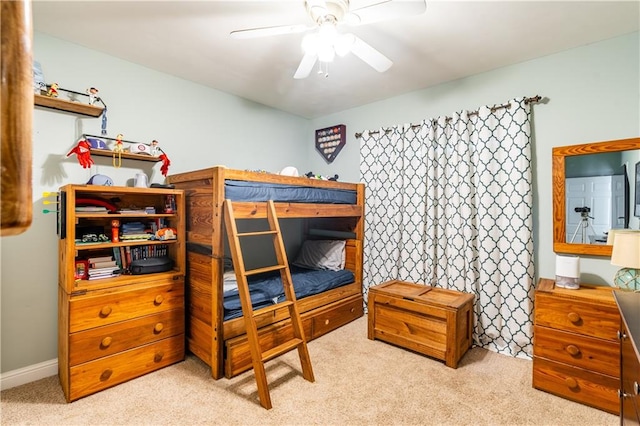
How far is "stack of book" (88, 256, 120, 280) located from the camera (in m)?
2.30

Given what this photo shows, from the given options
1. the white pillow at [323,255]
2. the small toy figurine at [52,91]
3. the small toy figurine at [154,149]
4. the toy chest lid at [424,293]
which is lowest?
the toy chest lid at [424,293]

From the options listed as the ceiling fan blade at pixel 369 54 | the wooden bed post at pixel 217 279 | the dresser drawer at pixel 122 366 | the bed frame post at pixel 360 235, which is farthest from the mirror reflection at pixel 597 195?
the dresser drawer at pixel 122 366

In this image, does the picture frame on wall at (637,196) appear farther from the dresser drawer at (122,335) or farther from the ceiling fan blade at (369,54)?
the dresser drawer at (122,335)

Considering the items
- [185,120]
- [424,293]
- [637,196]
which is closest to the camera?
[637,196]

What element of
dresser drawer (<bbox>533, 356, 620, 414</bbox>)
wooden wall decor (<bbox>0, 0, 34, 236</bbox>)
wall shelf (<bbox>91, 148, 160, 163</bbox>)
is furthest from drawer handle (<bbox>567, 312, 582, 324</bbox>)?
wall shelf (<bbox>91, 148, 160, 163</bbox>)

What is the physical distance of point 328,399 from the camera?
2.04 meters

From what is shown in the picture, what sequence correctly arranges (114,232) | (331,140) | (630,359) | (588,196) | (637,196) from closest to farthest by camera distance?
(630,359) < (637,196) < (114,232) < (588,196) < (331,140)

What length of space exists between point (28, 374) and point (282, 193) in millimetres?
2255

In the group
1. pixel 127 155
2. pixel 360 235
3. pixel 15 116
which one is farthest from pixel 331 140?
pixel 15 116

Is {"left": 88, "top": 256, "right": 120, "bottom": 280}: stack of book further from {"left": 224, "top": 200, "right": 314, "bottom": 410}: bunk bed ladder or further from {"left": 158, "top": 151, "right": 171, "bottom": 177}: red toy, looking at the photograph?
{"left": 224, "top": 200, "right": 314, "bottom": 410}: bunk bed ladder

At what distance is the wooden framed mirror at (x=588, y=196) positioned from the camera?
227 centimetres

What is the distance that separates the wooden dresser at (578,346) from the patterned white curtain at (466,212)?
0.49 m

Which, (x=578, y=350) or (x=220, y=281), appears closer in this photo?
(x=578, y=350)

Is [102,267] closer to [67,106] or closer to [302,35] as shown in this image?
[67,106]
